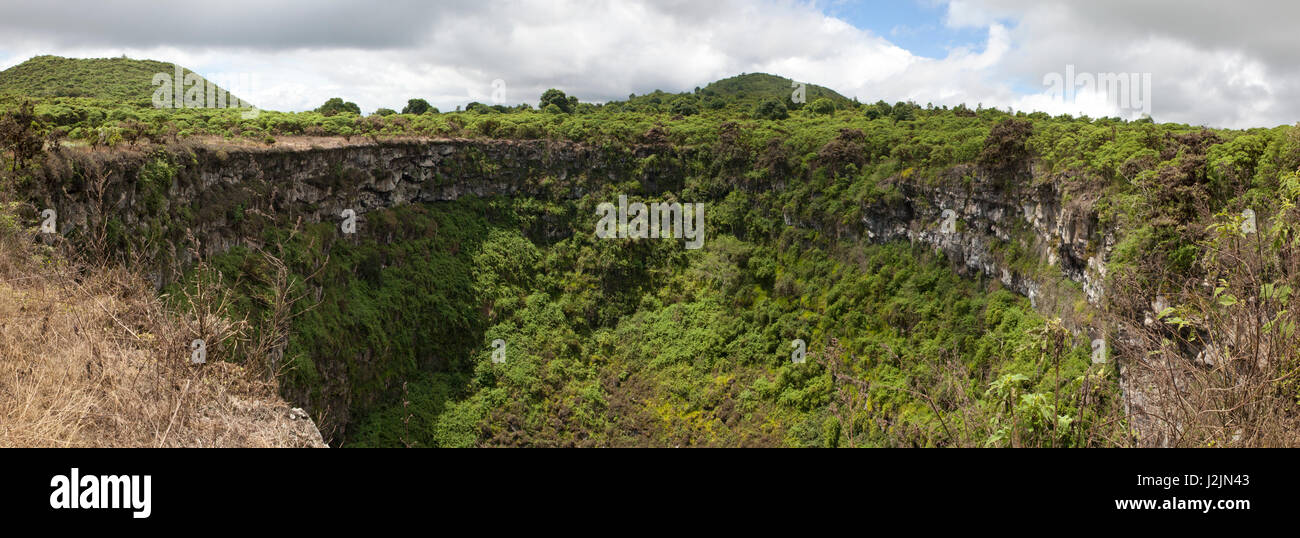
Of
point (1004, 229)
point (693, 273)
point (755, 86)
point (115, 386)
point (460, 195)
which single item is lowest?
point (693, 273)

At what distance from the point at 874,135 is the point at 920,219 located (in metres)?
5.60

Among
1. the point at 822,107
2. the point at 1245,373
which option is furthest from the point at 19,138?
the point at 822,107

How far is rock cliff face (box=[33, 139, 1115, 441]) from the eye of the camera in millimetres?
18453

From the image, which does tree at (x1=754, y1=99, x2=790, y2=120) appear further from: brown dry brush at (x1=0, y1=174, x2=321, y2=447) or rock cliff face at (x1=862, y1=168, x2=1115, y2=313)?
brown dry brush at (x1=0, y1=174, x2=321, y2=447)

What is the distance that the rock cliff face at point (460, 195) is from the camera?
727 inches

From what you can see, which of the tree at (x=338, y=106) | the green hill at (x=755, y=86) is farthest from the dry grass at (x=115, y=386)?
the green hill at (x=755, y=86)

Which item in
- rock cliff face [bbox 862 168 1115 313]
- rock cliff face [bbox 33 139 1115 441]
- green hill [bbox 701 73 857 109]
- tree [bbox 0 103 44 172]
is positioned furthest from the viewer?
green hill [bbox 701 73 857 109]

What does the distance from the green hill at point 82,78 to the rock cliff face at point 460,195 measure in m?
23.6

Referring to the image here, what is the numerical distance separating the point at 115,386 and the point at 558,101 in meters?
46.8

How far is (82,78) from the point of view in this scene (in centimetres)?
4697

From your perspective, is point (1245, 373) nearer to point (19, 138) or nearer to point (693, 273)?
point (19, 138)

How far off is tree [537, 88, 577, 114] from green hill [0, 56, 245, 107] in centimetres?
2455

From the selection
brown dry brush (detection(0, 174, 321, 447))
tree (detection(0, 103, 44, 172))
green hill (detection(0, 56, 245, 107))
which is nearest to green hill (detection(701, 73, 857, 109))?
green hill (detection(0, 56, 245, 107))
